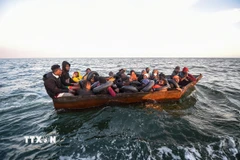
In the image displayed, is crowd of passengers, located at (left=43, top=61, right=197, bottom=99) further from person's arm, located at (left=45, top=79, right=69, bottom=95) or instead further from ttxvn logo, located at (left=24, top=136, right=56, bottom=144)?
ttxvn logo, located at (left=24, top=136, right=56, bottom=144)

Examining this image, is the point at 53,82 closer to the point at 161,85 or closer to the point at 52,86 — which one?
the point at 52,86

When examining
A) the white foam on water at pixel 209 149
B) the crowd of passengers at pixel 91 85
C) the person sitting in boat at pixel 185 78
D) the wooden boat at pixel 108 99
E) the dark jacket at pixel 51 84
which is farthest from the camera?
the person sitting in boat at pixel 185 78

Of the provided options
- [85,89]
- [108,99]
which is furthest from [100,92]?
[85,89]

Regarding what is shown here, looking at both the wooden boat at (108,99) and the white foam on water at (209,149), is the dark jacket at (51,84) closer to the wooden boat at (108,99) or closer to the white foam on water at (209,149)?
the wooden boat at (108,99)

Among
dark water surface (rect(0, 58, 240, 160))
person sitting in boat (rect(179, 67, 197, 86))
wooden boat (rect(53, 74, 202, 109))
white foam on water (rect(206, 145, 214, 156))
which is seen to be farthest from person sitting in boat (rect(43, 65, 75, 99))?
person sitting in boat (rect(179, 67, 197, 86))

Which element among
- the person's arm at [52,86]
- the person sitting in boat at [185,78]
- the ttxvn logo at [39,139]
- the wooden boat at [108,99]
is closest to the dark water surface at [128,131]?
the ttxvn logo at [39,139]

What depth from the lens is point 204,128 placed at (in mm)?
6492

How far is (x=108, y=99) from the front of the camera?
26.1ft

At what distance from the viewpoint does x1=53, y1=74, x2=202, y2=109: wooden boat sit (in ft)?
24.7

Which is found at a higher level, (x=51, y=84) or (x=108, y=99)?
(x=51, y=84)

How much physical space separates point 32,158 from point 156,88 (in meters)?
6.59

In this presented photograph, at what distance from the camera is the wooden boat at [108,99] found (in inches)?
A: 296

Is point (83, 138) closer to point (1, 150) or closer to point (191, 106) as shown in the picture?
point (1, 150)

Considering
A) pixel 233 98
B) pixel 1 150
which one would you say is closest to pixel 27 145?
pixel 1 150
